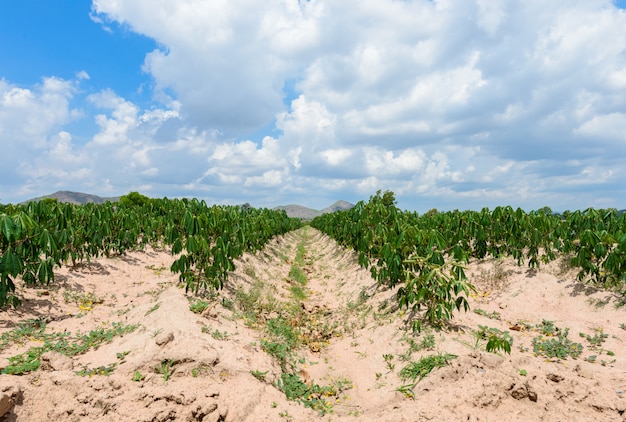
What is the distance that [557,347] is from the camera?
677cm

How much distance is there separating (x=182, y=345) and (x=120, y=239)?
10.6 metres

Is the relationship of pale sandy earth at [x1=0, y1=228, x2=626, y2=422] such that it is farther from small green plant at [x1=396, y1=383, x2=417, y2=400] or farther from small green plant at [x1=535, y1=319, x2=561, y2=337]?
small green plant at [x1=535, y1=319, x2=561, y2=337]

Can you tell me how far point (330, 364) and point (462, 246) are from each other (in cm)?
875

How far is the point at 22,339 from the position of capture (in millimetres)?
5988

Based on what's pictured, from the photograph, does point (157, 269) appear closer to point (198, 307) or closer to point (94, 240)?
point (94, 240)

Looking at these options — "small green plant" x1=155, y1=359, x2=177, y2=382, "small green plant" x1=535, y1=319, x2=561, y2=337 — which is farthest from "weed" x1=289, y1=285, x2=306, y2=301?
"small green plant" x1=535, y1=319, x2=561, y2=337

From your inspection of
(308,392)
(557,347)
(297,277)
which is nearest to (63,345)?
(308,392)

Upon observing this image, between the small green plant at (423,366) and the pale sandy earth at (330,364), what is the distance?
0.16 meters

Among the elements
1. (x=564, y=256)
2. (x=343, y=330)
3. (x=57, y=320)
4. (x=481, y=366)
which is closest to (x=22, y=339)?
(x=57, y=320)

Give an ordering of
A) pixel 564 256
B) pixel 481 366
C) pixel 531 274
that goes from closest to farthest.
Answer: pixel 481 366 → pixel 531 274 → pixel 564 256

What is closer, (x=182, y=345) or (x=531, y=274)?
(x=182, y=345)

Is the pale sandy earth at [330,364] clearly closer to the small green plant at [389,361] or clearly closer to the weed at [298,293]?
the small green plant at [389,361]

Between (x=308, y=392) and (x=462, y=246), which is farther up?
(x=462, y=246)

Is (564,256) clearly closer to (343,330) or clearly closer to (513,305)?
(513,305)
